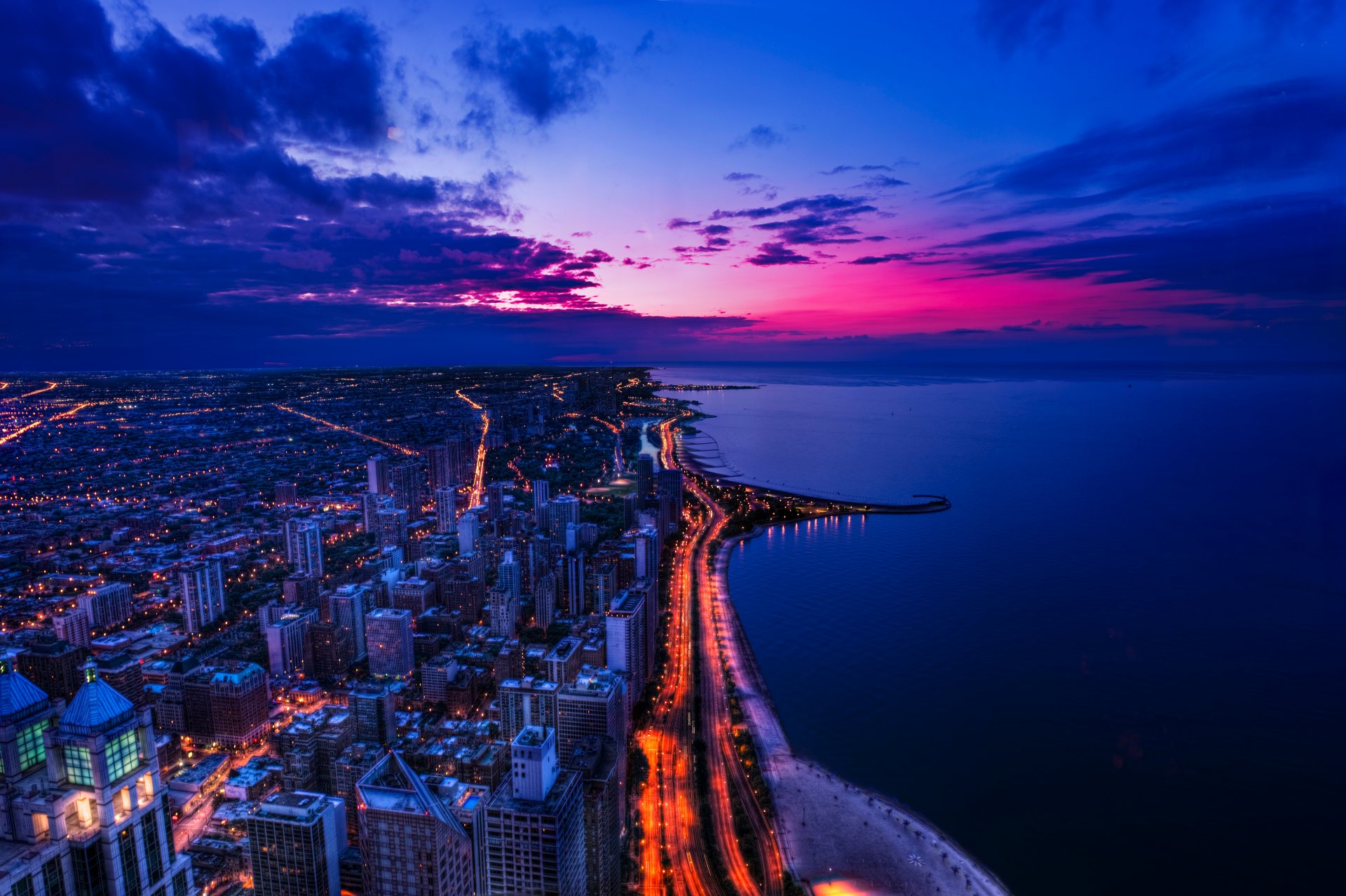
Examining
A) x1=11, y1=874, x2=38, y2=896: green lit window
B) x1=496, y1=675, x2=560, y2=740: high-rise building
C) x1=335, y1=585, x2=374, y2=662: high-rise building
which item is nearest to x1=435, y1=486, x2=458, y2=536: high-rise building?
x1=335, y1=585, x2=374, y2=662: high-rise building

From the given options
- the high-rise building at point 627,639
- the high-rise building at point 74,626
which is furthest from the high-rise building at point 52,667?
the high-rise building at point 627,639

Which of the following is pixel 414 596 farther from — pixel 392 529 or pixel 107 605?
pixel 107 605

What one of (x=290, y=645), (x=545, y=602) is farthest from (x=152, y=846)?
(x=545, y=602)

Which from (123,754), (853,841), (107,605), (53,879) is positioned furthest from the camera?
→ (107,605)

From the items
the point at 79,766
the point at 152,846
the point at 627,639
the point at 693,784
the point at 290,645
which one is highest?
the point at 79,766

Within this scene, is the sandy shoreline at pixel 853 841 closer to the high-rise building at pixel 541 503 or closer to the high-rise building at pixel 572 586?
the high-rise building at pixel 572 586

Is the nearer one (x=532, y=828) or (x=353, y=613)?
(x=532, y=828)

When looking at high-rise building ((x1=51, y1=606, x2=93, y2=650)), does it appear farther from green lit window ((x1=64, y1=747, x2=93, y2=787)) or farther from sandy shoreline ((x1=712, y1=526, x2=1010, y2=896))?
green lit window ((x1=64, y1=747, x2=93, y2=787))
